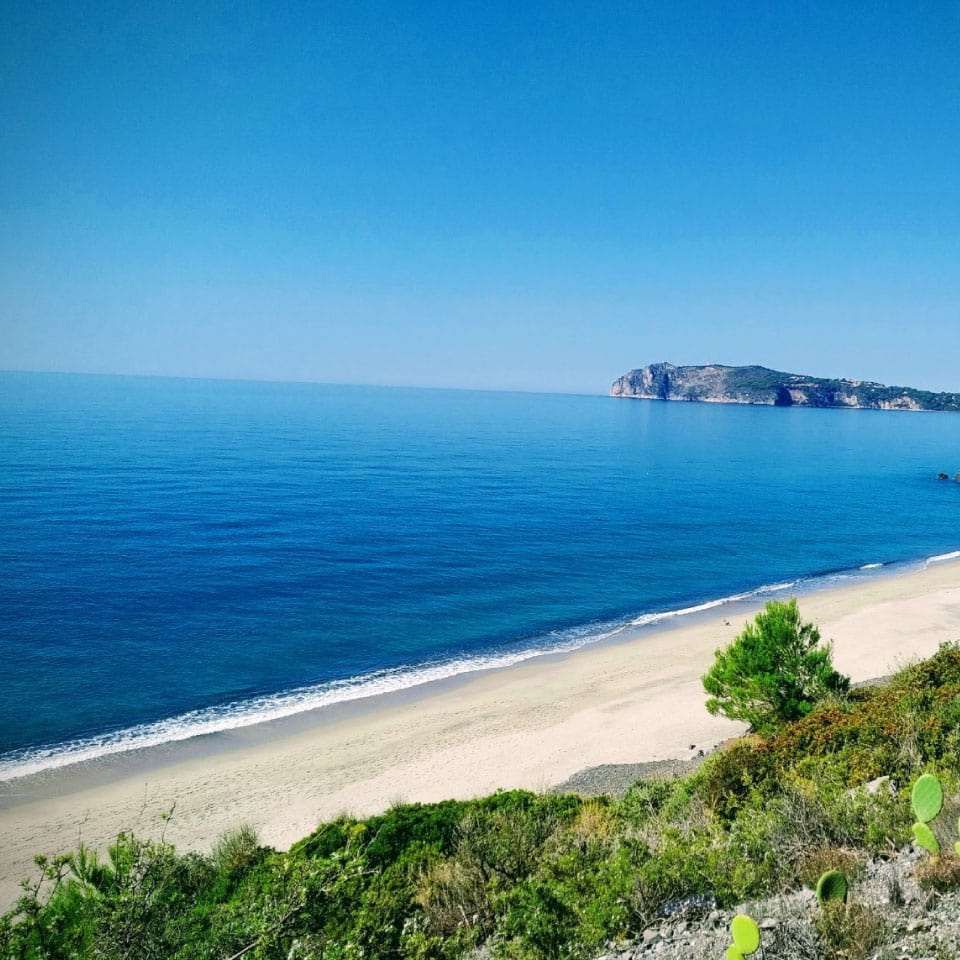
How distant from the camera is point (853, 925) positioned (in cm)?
643

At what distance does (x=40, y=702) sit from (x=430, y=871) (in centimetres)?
1922

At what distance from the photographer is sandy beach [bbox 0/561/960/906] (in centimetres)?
1697

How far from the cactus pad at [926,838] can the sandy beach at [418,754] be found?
11.4 meters

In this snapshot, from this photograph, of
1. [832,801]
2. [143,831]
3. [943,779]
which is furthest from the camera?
[143,831]

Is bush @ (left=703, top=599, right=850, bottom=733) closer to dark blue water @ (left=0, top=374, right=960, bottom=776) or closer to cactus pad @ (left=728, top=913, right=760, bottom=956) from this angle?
cactus pad @ (left=728, top=913, right=760, bottom=956)

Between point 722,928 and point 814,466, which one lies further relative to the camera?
point 814,466

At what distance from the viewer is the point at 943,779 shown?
34.5 ft

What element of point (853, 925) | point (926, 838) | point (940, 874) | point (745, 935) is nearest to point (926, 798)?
point (926, 838)

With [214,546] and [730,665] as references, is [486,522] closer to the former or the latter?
[214,546]

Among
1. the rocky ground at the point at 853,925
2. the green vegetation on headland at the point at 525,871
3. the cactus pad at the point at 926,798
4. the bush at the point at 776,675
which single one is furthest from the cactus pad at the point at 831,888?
the bush at the point at 776,675

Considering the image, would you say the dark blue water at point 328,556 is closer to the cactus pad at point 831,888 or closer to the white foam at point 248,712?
the white foam at point 248,712

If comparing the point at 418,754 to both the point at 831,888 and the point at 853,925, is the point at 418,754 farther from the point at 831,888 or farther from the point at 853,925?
the point at 853,925

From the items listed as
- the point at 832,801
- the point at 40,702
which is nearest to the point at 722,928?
the point at 832,801

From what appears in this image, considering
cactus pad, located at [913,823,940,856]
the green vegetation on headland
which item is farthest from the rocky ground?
cactus pad, located at [913,823,940,856]
